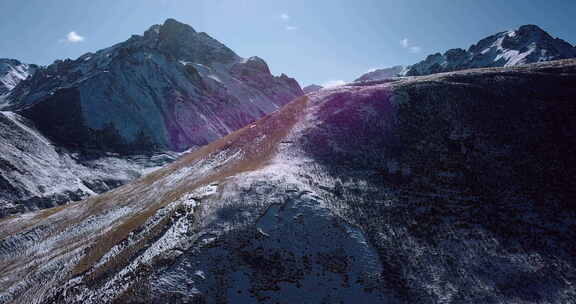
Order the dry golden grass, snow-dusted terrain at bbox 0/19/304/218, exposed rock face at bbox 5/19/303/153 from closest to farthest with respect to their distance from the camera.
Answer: the dry golden grass → snow-dusted terrain at bbox 0/19/304/218 → exposed rock face at bbox 5/19/303/153

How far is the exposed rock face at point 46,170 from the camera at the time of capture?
9588 centimetres

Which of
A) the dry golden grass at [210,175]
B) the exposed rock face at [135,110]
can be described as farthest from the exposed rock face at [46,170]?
the dry golden grass at [210,175]

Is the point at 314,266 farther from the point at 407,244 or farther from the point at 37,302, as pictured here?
the point at 37,302

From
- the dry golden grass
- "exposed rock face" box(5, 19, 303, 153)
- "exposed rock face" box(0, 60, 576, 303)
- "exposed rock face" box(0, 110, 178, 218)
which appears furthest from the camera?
"exposed rock face" box(5, 19, 303, 153)

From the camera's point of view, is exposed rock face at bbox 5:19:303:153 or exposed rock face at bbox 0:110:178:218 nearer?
exposed rock face at bbox 0:110:178:218

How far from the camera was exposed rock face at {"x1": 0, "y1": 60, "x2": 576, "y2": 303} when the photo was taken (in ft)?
84.9

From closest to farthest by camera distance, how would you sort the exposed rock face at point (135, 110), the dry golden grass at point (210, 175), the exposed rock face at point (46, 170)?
the dry golden grass at point (210, 175) → the exposed rock face at point (46, 170) → the exposed rock face at point (135, 110)

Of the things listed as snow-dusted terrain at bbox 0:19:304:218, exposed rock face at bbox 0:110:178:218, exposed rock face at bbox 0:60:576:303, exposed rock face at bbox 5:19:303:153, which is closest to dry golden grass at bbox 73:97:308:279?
exposed rock face at bbox 0:60:576:303

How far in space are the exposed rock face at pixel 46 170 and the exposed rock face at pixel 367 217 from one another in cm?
5370

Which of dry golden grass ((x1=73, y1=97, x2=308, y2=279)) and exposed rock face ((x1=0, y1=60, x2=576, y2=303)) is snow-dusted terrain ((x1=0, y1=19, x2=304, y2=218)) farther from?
exposed rock face ((x1=0, y1=60, x2=576, y2=303))

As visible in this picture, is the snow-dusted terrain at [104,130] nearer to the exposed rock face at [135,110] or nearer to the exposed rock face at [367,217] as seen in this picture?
the exposed rock face at [135,110]

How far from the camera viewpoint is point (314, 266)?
26906 millimetres

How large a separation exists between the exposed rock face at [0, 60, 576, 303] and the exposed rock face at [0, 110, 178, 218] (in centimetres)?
5370

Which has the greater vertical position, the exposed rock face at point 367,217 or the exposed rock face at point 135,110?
the exposed rock face at point 135,110
